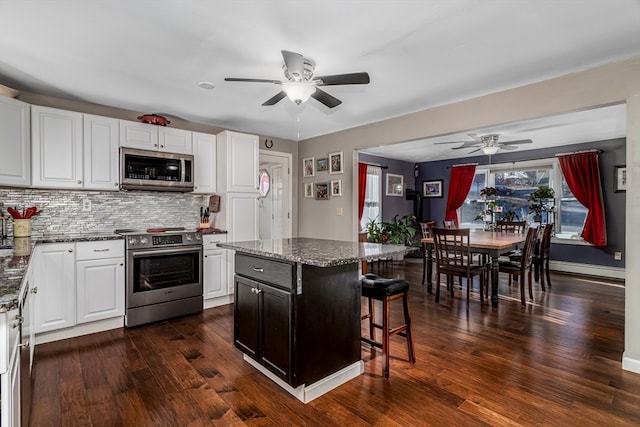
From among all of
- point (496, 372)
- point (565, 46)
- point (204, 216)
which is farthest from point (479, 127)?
point (204, 216)

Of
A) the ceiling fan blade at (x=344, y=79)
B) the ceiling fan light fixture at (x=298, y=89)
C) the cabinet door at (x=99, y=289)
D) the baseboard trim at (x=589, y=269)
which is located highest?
the ceiling fan blade at (x=344, y=79)

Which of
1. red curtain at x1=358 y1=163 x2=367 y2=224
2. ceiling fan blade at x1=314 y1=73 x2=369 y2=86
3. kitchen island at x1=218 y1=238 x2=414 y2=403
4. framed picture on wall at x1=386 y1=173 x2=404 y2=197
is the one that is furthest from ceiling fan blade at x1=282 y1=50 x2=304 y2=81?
framed picture on wall at x1=386 y1=173 x2=404 y2=197

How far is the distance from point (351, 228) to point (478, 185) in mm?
3958

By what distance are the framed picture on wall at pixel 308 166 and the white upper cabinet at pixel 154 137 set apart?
1908 millimetres

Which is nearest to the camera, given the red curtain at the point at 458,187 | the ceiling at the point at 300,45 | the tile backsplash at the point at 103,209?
the ceiling at the point at 300,45

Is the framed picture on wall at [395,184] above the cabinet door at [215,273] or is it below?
above

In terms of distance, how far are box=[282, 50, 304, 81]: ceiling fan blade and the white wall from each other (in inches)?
79.8

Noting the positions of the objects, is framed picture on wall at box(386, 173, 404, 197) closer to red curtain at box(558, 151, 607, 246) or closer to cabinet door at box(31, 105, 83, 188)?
red curtain at box(558, 151, 607, 246)

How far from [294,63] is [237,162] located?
7.50 feet

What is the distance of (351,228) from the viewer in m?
4.69

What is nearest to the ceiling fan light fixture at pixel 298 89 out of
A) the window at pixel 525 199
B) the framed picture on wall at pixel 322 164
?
the framed picture on wall at pixel 322 164

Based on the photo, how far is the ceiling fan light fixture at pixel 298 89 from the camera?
7.59 feet

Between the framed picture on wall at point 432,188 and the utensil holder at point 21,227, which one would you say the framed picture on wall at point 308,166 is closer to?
the utensil holder at point 21,227

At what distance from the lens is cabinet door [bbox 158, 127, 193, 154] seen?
376 centimetres
